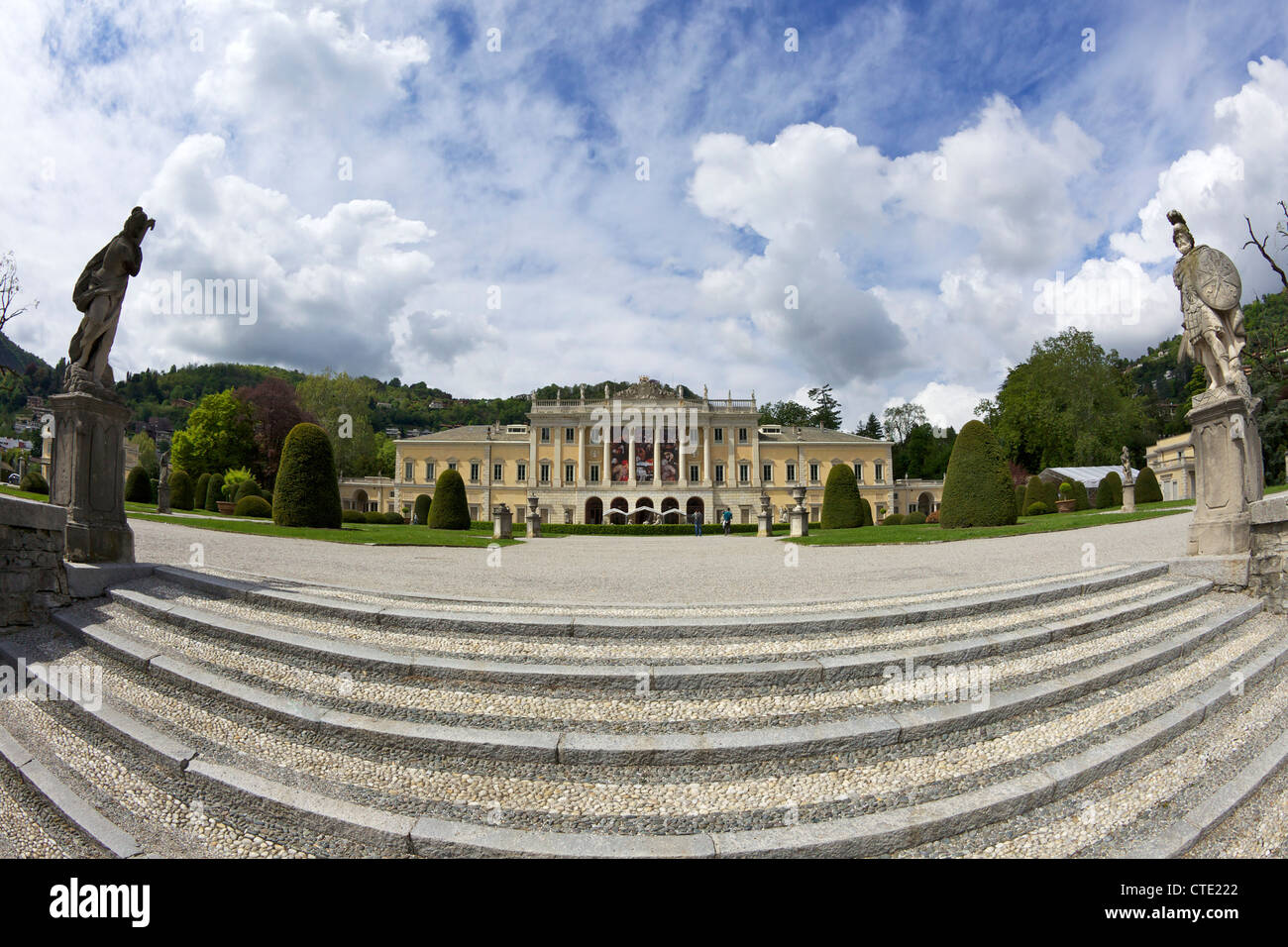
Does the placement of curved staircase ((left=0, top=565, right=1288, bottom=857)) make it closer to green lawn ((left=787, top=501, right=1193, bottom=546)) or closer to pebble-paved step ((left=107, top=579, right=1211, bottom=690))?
pebble-paved step ((left=107, top=579, right=1211, bottom=690))

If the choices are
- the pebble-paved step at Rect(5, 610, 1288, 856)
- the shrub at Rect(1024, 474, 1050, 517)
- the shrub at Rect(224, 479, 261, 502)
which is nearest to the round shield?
the pebble-paved step at Rect(5, 610, 1288, 856)

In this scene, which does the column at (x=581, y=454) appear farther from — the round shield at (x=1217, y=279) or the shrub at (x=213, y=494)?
the round shield at (x=1217, y=279)

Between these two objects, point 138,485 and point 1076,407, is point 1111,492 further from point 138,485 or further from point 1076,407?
point 138,485

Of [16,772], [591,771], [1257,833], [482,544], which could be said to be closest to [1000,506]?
[482,544]

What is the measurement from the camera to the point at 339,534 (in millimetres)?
18594

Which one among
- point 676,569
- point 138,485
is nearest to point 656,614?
point 676,569

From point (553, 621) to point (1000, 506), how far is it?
20.5m

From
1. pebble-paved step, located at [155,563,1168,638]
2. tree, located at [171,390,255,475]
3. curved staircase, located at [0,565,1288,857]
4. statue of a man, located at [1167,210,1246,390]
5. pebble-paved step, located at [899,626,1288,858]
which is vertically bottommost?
pebble-paved step, located at [899,626,1288,858]

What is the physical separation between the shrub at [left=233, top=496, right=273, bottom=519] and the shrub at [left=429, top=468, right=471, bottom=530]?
314 inches

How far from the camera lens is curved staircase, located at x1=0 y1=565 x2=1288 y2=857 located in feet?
10.7

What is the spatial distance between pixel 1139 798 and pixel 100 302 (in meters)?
11.0

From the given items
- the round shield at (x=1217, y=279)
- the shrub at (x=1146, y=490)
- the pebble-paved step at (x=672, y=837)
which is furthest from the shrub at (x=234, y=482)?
the shrub at (x=1146, y=490)

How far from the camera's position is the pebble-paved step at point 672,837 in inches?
118
